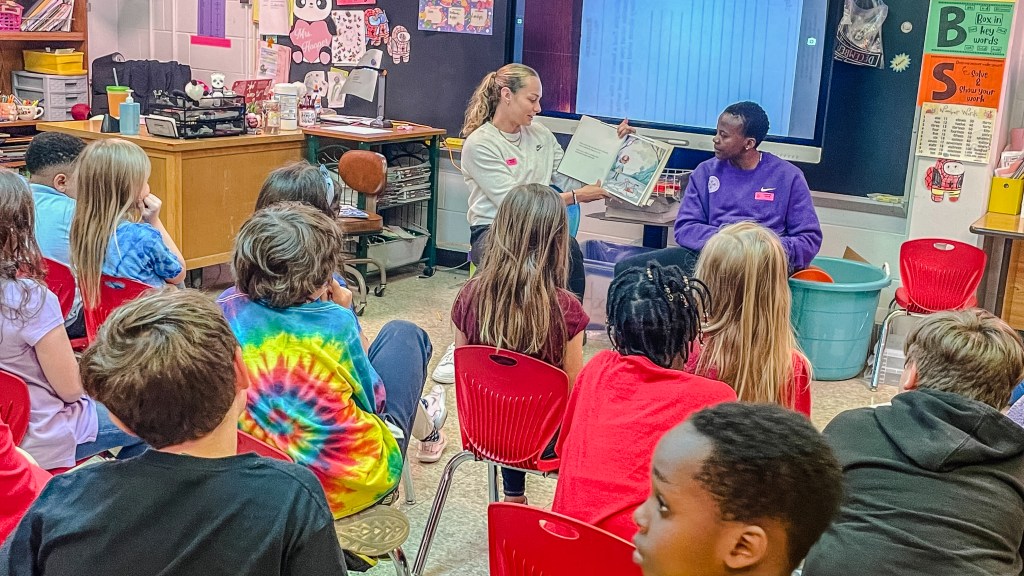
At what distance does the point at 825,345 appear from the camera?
4344mm

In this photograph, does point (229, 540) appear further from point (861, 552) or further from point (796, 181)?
point (796, 181)

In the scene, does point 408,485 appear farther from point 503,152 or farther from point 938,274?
point 938,274

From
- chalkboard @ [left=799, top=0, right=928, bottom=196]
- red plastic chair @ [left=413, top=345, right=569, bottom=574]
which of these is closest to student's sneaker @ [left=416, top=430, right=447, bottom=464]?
red plastic chair @ [left=413, top=345, right=569, bottom=574]

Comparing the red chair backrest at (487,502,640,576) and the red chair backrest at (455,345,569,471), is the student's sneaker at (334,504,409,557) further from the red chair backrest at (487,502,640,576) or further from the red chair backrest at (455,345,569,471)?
the red chair backrest at (487,502,640,576)

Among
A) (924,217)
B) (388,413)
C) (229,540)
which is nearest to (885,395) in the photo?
(924,217)

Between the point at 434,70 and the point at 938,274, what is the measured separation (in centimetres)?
295

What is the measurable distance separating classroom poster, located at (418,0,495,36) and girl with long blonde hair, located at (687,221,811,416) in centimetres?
348

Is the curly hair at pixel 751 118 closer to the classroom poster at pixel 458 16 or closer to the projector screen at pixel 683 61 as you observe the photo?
the projector screen at pixel 683 61

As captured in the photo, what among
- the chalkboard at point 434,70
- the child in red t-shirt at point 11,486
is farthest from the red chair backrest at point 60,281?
the chalkboard at point 434,70

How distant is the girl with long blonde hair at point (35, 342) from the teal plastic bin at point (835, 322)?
2881 mm

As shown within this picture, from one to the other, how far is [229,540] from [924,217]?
3764mm

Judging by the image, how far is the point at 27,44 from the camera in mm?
6031

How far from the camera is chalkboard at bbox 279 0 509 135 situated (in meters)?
5.60

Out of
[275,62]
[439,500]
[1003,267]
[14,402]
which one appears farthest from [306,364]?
[275,62]
